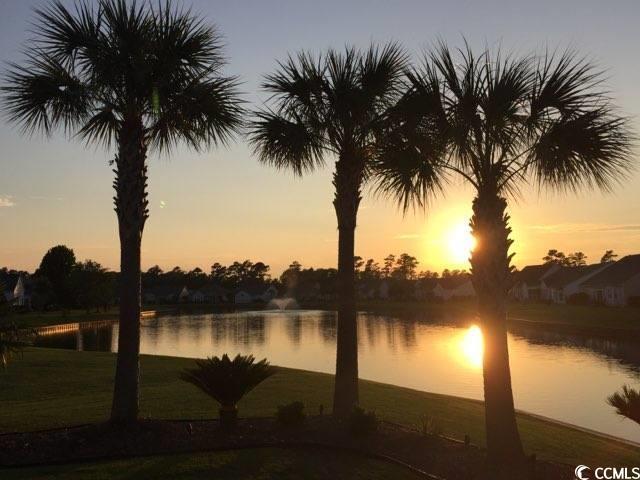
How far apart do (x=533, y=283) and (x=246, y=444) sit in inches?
3606

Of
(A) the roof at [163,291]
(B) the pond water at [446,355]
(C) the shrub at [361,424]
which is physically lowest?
(B) the pond water at [446,355]

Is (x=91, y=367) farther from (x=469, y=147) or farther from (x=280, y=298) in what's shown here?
(x=280, y=298)

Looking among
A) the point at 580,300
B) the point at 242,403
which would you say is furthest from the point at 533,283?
the point at 242,403

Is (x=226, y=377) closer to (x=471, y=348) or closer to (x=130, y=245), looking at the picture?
(x=130, y=245)

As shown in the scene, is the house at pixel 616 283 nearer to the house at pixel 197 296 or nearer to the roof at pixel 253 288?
the roof at pixel 253 288

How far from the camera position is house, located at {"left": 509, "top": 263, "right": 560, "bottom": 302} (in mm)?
90625

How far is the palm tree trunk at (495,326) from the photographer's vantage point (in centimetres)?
902

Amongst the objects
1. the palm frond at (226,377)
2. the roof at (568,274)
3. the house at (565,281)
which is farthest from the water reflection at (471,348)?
the roof at (568,274)

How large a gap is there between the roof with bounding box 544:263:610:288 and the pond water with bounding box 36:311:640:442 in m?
32.2

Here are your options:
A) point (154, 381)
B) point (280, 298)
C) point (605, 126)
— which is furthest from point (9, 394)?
point (280, 298)

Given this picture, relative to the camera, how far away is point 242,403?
14039 mm

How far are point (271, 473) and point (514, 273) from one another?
5.16m

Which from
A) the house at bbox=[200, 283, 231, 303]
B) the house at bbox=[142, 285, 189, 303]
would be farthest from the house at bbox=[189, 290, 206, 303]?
the house at bbox=[142, 285, 189, 303]

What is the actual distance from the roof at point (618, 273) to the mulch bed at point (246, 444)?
6522cm
